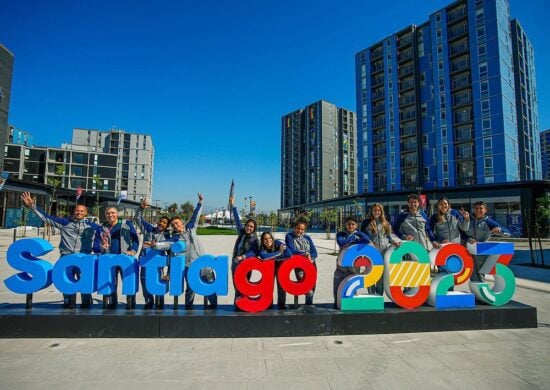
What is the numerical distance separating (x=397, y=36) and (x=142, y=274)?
63882 mm

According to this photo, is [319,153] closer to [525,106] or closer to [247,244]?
[525,106]

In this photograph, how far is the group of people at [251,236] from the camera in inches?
222

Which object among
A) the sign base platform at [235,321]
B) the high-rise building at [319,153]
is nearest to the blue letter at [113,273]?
the sign base platform at [235,321]

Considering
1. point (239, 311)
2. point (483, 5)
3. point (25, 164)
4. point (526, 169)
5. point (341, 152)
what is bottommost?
point (239, 311)

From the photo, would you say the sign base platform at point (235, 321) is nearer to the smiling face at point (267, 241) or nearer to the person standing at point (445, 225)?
the smiling face at point (267, 241)

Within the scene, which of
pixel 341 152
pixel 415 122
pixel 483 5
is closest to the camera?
pixel 483 5

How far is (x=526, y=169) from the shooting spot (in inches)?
1807

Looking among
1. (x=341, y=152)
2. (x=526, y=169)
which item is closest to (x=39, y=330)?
(x=526, y=169)

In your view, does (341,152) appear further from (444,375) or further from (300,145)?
(444,375)

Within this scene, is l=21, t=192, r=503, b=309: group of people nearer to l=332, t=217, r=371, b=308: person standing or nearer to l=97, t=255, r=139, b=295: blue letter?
l=332, t=217, r=371, b=308: person standing

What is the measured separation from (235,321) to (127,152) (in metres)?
123

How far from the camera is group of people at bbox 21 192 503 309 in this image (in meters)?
5.64

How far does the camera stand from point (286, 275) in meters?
5.51

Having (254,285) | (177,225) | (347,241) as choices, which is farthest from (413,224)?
(177,225)
